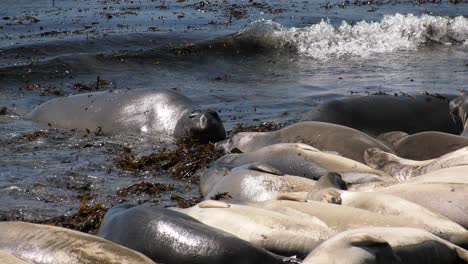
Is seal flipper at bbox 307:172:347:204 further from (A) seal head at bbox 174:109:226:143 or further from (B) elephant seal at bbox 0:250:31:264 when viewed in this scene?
(A) seal head at bbox 174:109:226:143

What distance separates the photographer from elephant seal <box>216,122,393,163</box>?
832cm

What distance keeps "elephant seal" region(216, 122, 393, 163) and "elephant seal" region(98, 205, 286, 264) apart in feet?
10.3

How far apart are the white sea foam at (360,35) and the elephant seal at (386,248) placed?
41.2ft

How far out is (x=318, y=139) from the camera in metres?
8.58

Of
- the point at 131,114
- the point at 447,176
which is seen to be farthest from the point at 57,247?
the point at 131,114

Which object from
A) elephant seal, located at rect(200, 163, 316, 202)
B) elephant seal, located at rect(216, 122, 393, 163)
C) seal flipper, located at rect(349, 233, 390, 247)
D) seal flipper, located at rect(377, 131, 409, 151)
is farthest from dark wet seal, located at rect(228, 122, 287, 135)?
seal flipper, located at rect(349, 233, 390, 247)

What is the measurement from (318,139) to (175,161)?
1.36 meters

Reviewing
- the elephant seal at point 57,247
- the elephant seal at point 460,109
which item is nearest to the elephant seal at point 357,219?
the elephant seal at point 57,247

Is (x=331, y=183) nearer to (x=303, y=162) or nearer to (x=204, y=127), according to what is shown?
(x=303, y=162)

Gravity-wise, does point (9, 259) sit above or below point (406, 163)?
above

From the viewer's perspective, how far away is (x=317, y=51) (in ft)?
58.6

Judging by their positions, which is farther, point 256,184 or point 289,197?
point 256,184

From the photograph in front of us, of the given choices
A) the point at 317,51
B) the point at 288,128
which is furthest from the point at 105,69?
the point at 288,128

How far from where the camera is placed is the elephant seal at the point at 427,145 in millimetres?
8117
